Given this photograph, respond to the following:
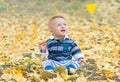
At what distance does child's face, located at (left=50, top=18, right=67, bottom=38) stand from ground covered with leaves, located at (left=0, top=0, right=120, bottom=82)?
1.45 ft

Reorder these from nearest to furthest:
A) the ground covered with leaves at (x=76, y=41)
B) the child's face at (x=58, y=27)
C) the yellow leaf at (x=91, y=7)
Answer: the ground covered with leaves at (x=76, y=41) < the child's face at (x=58, y=27) < the yellow leaf at (x=91, y=7)

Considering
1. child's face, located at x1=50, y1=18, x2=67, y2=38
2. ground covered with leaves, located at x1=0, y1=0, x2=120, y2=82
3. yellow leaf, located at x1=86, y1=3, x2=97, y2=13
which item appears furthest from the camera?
yellow leaf, located at x1=86, y1=3, x2=97, y2=13

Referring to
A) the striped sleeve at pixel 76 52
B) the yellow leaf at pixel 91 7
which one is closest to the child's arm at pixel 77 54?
the striped sleeve at pixel 76 52

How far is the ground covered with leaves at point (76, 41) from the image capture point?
4203 millimetres

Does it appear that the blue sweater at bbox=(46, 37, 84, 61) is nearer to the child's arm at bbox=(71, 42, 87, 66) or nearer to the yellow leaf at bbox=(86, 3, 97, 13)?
the child's arm at bbox=(71, 42, 87, 66)

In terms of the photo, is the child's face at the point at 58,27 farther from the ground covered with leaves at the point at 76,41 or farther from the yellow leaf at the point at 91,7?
the yellow leaf at the point at 91,7

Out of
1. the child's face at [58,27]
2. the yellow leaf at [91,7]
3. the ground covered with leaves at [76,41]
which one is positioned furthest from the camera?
the yellow leaf at [91,7]

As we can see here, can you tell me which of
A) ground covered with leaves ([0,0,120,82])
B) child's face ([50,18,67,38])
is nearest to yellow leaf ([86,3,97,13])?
ground covered with leaves ([0,0,120,82])

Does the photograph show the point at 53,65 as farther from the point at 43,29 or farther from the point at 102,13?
the point at 102,13

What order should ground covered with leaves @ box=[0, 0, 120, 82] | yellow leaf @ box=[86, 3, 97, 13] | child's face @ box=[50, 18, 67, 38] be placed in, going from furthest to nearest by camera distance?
yellow leaf @ box=[86, 3, 97, 13], child's face @ box=[50, 18, 67, 38], ground covered with leaves @ box=[0, 0, 120, 82]

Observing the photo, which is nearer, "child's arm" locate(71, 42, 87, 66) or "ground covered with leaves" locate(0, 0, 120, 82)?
"ground covered with leaves" locate(0, 0, 120, 82)

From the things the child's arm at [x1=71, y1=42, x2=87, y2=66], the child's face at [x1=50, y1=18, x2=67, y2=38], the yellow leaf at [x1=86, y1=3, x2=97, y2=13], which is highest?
the yellow leaf at [x1=86, y1=3, x2=97, y2=13]

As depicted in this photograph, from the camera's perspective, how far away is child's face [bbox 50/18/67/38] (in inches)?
170

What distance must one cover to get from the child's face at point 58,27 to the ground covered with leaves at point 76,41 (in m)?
0.44
